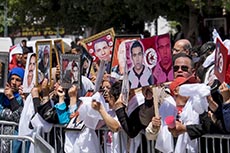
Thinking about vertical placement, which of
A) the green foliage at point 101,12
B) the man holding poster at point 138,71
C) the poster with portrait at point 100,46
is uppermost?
the green foliage at point 101,12

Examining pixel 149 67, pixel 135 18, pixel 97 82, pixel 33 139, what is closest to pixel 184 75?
pixel 149 67

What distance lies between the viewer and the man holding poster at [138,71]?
20.0 feet

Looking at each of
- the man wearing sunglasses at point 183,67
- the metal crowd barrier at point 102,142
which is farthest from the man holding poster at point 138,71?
the metal crowd barrier at point 102,142

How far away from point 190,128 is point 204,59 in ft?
5.35

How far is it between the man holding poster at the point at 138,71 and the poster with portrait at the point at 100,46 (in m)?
1.43

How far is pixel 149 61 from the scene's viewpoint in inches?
242

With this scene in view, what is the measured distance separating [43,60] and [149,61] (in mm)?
1822

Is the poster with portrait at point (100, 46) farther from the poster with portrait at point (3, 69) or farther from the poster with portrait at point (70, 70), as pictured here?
the poster with portrait at point (3, 69)

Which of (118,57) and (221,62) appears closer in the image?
(221,62)

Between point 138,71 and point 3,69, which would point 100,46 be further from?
point 3,69

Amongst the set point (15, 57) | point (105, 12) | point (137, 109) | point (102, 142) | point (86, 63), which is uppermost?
point (105, 12)

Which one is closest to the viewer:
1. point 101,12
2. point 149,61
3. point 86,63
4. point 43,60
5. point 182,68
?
point 149,61

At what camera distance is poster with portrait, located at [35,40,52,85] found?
7.53 m

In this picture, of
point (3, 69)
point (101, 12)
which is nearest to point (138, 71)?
point (3, 69)
